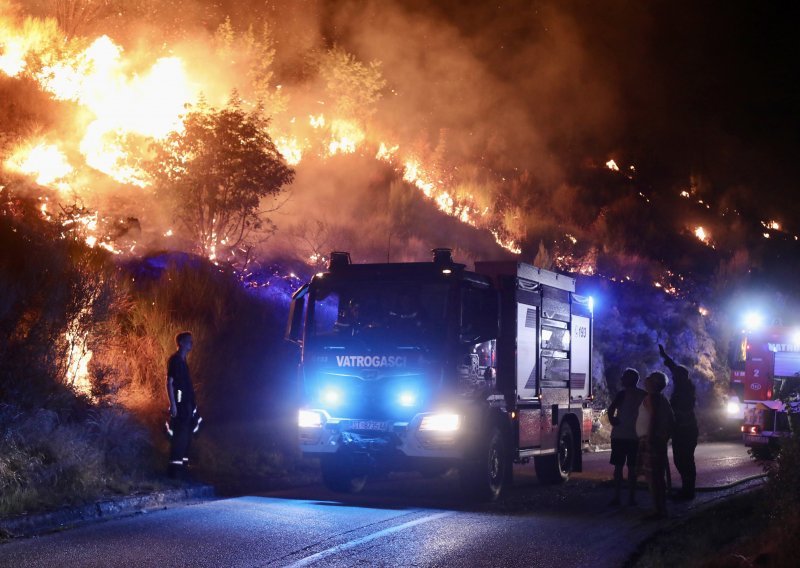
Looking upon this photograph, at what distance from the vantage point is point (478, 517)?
11.4 m

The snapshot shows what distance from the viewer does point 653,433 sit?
472 inches

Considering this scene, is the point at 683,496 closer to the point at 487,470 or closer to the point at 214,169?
the point at 487,470

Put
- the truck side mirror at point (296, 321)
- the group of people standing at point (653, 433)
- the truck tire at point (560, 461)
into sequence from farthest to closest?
1. the truck tire at point (560, 461)
2. the truck side mirror at point (296, 321)
3. the group of people standing at point (653, 433)

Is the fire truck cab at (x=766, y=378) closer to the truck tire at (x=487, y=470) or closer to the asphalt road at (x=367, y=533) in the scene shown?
the asphalt road at (x=367, y=533)

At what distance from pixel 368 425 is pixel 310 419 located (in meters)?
0.88

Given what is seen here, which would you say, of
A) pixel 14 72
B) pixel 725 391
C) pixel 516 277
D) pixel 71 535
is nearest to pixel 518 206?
pixel 725 391

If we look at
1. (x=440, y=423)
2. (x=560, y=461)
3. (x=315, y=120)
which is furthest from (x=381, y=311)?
(x=315, y=120)

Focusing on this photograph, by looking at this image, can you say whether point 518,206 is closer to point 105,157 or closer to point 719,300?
point 719,300

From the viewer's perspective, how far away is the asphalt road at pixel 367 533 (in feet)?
28.3

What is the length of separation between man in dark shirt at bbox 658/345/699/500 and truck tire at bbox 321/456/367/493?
4.45 meters

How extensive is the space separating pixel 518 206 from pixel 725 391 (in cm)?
3812

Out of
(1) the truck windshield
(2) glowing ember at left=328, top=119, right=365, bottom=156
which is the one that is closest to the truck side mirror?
(1) the truck windshield

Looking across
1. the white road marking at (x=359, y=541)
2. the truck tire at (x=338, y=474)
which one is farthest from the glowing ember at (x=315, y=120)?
the white road marking at (x=359, y=541)

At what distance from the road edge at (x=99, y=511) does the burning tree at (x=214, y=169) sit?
71.5ft
